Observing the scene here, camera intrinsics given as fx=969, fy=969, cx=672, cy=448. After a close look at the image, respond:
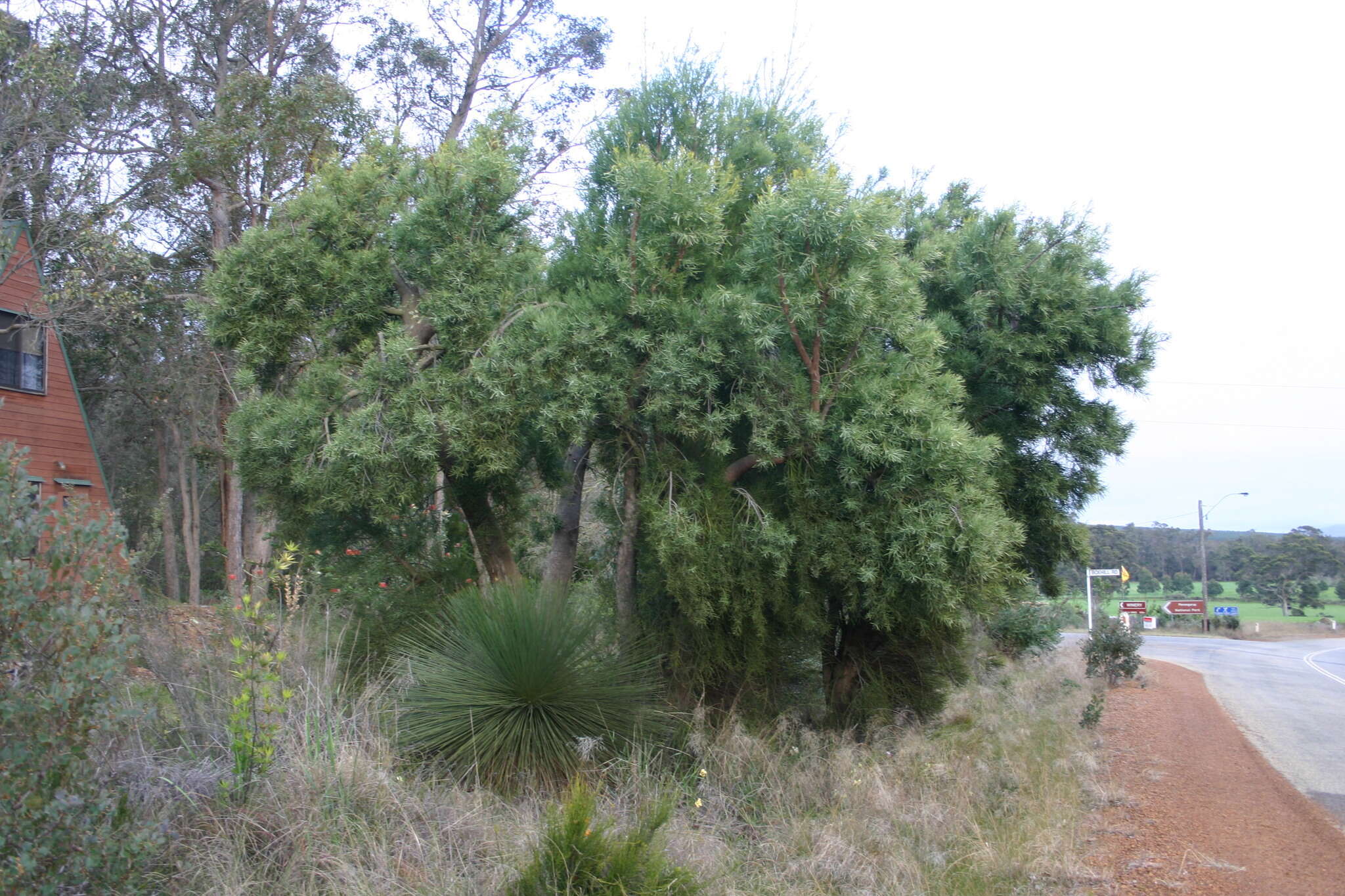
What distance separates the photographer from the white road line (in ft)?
76.3

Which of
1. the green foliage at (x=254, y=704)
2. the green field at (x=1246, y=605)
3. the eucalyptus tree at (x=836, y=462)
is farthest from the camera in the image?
the green field at (x=1246, y=605)

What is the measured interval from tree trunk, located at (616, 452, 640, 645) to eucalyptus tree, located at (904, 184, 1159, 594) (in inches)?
151

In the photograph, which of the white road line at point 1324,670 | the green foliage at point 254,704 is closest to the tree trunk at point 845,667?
the green foliage at point 254,704

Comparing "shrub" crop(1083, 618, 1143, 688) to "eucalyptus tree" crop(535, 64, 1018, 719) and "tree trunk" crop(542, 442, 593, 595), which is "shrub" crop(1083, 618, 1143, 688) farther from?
"tree trunk" crop(542, 442, 593, 595)

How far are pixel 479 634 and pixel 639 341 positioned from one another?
2815mm

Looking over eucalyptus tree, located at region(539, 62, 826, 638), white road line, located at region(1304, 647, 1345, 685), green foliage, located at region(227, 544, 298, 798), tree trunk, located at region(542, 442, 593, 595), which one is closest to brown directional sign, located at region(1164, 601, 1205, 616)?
white road line, located at region(1304, 647, 1345, 685)

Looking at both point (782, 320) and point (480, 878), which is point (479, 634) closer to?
point (480, 878)

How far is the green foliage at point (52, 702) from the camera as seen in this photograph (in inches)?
145

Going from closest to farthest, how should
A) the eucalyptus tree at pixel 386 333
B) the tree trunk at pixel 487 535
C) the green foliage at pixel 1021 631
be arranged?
1. the eucalyptus tree at pixel 386 333
2. the tree trunk at pixel 487 535
3. the green foliage at pixel 1021 631

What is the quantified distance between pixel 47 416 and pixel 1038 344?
51.0 ft

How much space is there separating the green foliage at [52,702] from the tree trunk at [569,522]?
20.2 ft

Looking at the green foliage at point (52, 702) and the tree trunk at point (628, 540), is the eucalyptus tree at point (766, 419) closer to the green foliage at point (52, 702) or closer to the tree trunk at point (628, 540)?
the tree trunk at point (628, 540)

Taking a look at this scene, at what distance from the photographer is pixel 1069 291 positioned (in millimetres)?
10602

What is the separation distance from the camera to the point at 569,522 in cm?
1038
